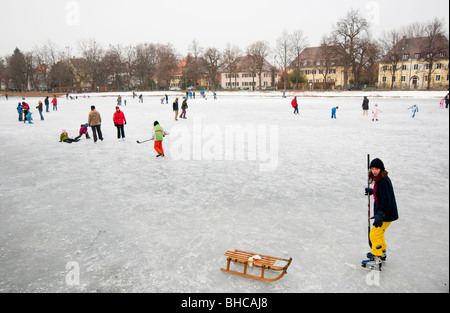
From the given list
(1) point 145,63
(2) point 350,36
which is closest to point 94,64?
(1) point 145,63

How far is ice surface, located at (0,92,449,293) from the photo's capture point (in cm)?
397

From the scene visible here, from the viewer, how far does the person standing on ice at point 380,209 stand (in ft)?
13.0

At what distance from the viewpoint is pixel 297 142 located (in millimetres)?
12906

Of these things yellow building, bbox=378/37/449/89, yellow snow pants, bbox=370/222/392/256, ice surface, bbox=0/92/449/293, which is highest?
yellow building, bbox=378/37/449/89

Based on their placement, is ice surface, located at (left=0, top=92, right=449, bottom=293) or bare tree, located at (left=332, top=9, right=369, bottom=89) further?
bare tree, located at (left=332, top=9, right=369, bottom=89)

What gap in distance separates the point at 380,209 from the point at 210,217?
288 cm

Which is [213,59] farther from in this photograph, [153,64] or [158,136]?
[158,136]

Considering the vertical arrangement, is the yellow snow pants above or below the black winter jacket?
below

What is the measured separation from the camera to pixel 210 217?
5.77 metres

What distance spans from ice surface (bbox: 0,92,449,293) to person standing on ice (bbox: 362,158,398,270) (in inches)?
8.3

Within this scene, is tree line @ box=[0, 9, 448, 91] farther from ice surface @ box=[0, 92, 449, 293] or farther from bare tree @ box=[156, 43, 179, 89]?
ice surface @ box=[0, 92, 449, 293]

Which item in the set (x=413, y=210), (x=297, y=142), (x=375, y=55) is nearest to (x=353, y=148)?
Result: (x=297, y=142)

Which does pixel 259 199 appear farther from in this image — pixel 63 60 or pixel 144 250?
pixel 63 60

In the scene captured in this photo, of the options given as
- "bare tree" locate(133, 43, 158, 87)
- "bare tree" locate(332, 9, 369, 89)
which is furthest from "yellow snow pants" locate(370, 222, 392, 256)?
"bare tree" locate(133, 43, 158, 87)
